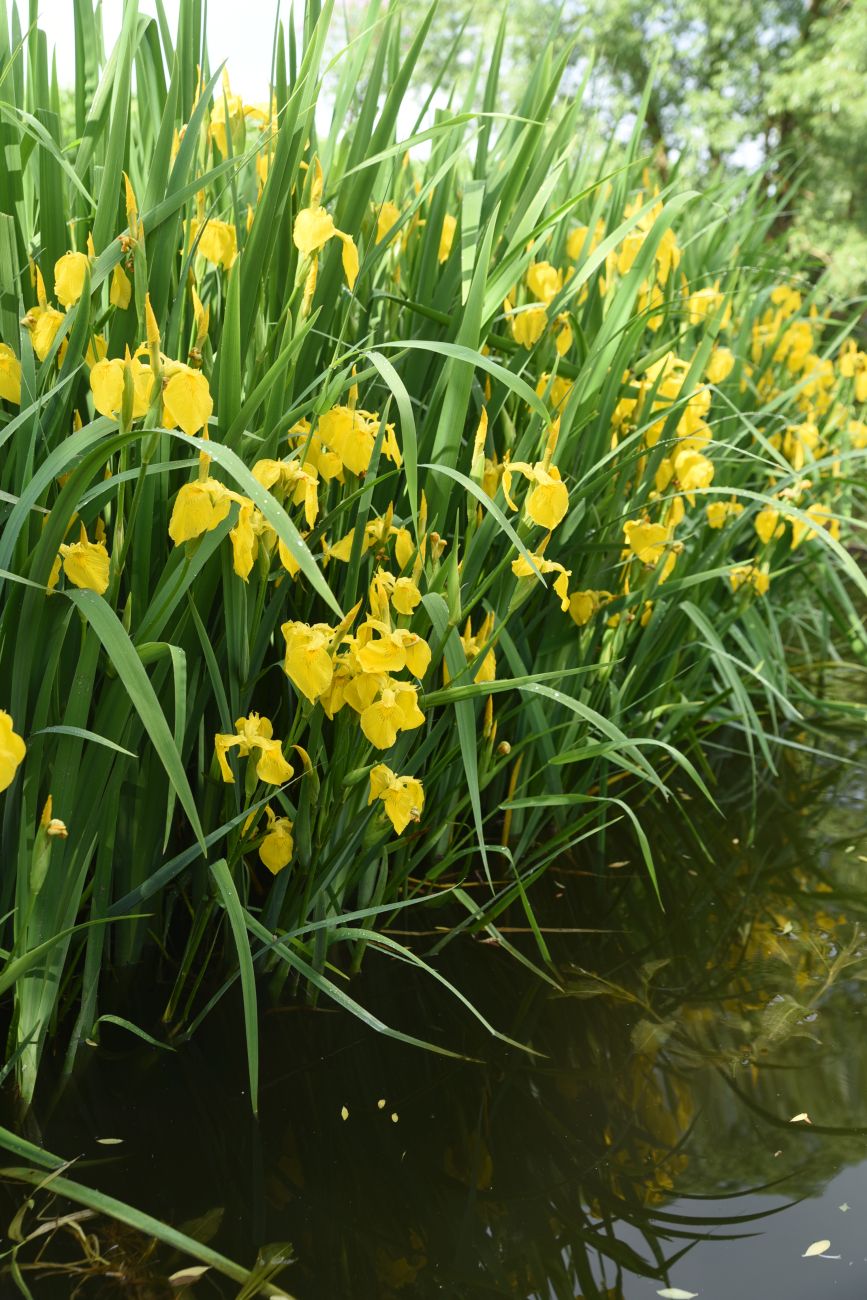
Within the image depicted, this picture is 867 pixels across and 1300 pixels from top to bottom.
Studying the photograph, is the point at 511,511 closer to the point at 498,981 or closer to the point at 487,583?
the point at 487,583

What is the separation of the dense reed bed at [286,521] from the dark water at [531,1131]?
82 mm

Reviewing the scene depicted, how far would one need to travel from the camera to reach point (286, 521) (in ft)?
2.91

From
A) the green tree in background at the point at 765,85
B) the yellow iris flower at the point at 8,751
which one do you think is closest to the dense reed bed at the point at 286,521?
the yellow iris flower at the point at 8,751

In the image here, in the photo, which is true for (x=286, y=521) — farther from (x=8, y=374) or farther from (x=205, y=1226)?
(x=205, y=1226)

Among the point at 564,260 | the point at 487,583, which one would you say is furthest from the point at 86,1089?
the point at 564,260

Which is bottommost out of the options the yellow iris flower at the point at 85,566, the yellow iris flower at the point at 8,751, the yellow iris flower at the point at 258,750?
the yellow iris flower at the point at 258,750

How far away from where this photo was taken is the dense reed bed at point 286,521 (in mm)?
1039

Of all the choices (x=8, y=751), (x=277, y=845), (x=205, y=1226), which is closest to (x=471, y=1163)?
(x=205, y=1226)

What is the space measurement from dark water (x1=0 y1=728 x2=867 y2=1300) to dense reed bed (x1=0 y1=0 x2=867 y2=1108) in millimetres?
82

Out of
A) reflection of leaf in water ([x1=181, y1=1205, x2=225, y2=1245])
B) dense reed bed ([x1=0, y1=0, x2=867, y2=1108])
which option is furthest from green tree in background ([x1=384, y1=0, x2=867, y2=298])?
reflection of leaf in water ([x1=181, y1=1205, x2=225, y2=1245])

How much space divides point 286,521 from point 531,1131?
28.3 inches

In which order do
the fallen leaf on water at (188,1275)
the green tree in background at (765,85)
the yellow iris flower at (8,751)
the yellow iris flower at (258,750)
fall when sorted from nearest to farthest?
the yellow iris flower at (8,751)
the fallen leaf on water at (188,1275)
the yellow iris flower at (258,750)
the green tree in background at (765,85)

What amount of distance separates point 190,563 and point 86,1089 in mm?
579

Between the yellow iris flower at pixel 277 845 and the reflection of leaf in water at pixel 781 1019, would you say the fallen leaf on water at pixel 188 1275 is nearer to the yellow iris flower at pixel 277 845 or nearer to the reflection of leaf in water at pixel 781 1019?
the yellow iris flower at pixel 277 845
